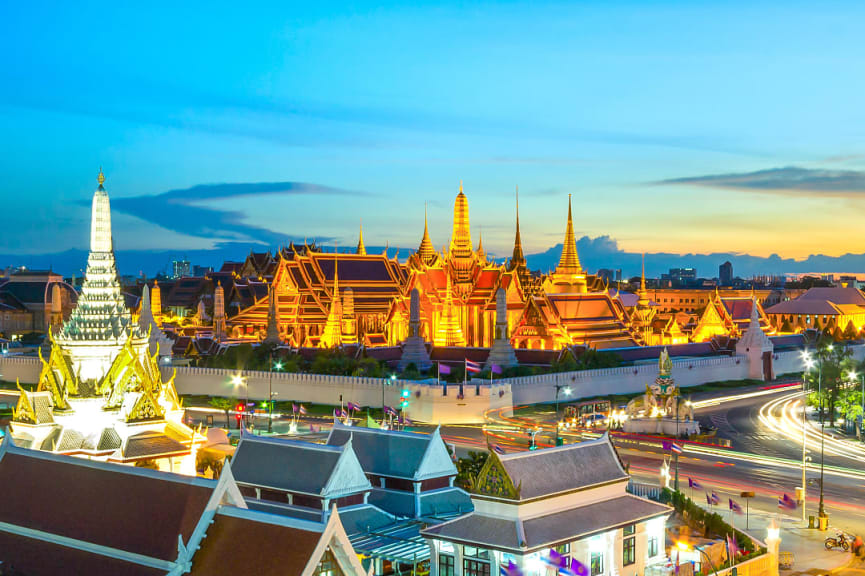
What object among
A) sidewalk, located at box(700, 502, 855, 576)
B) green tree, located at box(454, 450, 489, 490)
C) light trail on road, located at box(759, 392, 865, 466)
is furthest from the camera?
light trail on road, located at box(759, 392, 865, 466)

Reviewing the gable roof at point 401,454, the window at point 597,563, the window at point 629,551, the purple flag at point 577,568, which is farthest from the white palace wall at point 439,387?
the purple flag at point 577,568

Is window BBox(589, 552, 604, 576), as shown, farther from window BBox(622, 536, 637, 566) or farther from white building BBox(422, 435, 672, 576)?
window BBox(622, 536, 637, 566)

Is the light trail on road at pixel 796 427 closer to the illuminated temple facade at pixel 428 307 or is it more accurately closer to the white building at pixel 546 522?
the illuminated temple facade at pixel 428 307

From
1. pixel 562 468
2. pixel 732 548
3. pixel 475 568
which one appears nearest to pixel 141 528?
pixel 475 568

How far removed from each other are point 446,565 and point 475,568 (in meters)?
0.97

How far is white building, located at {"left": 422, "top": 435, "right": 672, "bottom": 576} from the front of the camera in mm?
25516

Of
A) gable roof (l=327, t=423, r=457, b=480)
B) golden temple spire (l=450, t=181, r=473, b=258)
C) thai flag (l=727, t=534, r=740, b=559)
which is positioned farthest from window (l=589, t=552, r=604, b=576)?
golden temple spire (l=450, t=181, r=473, b=258)

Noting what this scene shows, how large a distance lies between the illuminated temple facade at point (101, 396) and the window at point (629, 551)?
15375 millimetres

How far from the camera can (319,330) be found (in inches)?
3661

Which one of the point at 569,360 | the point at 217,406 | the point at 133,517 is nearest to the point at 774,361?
the point at 569,360

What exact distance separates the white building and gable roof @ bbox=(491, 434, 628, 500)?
27 millimetres

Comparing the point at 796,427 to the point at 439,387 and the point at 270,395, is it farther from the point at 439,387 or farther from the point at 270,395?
the point at 270,395

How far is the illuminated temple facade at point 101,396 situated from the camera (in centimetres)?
3538

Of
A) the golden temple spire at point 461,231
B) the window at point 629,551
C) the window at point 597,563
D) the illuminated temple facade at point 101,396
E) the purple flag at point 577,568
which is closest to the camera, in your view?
the purple flag at point 577,568
